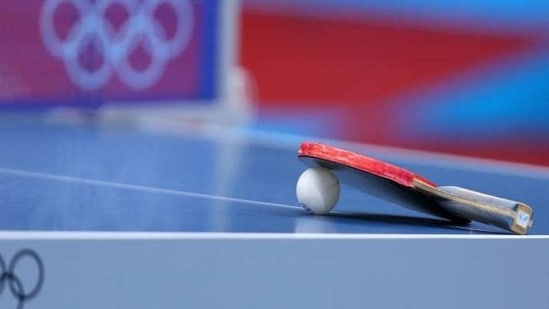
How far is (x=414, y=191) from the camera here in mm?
2227

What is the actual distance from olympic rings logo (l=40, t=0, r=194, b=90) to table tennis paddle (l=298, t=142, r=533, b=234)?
3332mm

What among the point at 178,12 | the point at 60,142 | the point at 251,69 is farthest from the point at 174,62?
the point at 60,142

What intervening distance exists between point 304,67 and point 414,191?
13.7ft

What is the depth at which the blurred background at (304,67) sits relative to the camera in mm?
5457

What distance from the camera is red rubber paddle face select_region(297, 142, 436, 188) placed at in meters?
2.12

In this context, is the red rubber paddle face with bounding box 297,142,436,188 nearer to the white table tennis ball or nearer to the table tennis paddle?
the table tennis paddle
